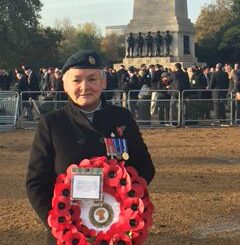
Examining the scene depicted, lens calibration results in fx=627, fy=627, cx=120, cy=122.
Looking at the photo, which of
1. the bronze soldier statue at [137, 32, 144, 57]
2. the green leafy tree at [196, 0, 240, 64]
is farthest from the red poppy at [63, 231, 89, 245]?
the green leafy tree at [196, 0, 240, 64]

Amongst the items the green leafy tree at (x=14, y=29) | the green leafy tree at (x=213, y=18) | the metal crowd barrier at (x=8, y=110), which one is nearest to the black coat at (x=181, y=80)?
the metal crowd barrier at (x=8, y=110)

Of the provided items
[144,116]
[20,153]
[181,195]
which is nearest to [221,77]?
[144,116]

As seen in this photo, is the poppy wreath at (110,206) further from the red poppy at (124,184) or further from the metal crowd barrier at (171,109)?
the metal crowd barrier at (171,109)

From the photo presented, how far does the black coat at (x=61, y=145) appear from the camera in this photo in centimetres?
345

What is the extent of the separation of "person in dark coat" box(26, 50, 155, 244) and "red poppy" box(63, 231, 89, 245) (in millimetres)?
231

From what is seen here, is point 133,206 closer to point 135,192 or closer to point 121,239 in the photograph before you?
point 135,192

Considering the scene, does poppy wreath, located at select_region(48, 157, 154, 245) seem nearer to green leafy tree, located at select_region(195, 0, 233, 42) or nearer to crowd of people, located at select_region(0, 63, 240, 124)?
crowd of people, located at select_region(0, 63, 240, 124)

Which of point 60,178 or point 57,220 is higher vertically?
point 60,178

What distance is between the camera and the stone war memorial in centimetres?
4116

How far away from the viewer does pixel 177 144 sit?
15.8m

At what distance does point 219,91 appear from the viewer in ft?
69.4

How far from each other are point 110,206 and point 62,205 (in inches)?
9.7

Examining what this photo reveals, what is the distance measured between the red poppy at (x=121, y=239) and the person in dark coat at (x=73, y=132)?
0.42m

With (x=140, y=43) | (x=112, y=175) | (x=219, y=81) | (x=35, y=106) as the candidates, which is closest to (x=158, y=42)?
(x=140, y=43)
